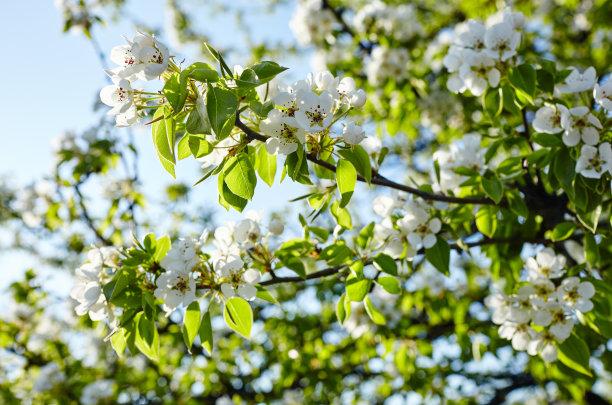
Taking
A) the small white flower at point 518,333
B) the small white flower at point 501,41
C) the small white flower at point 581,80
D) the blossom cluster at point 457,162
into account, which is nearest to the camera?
the small white flower at point 581,80

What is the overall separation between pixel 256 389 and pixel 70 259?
2.66 meters

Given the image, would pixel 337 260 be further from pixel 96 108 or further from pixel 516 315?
pixel 96 108

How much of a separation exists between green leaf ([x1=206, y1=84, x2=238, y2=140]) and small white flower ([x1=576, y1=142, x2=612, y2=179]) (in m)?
1.21

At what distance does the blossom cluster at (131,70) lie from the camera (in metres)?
1.11

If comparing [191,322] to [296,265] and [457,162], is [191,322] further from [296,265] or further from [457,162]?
[457,162]

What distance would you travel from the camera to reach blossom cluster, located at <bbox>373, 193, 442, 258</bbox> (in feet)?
6.07

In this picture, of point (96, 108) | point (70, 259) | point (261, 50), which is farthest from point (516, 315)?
point (70, 259)

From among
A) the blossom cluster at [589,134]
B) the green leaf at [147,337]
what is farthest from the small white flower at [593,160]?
the green leaf at [147,337]

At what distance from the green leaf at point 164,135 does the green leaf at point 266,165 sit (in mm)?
273

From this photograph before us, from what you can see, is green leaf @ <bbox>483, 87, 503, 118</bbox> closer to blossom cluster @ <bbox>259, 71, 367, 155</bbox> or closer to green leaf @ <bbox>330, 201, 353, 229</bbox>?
green leaf @ <bbox>330, 201, 353, 229</bbox>

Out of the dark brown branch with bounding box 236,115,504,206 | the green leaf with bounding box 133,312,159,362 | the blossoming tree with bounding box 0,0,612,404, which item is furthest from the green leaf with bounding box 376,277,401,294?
the green leaf with bounding box 133,312,159,362

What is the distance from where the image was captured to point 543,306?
1718mm

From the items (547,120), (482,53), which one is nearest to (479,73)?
(482,53)

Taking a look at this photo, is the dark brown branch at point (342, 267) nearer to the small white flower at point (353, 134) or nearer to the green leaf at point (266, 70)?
the small white flower at point (353, 134)
